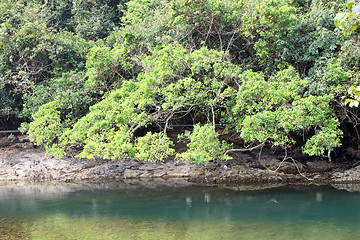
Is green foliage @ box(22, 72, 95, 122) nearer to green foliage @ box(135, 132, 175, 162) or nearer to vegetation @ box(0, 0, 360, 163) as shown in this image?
vegetation @ box(0, 0, 360, 163)

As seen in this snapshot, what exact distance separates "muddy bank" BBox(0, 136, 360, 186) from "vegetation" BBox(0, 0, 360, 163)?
2.78 ft

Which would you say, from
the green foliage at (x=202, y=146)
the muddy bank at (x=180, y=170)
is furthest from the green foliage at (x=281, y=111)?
the muddy bank at (x=180, y=170)

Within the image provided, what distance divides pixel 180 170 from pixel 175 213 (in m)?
4.60

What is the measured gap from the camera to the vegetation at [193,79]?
38.2ft

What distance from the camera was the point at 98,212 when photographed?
10500 mm

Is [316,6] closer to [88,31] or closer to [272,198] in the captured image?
[272,198]

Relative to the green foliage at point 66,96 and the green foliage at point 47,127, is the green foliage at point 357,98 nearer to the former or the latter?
the green foliage at point 47,127

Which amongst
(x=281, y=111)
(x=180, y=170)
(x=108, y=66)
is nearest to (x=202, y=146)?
(x=281, y=111)

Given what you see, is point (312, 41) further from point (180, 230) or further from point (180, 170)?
point (180, 230)

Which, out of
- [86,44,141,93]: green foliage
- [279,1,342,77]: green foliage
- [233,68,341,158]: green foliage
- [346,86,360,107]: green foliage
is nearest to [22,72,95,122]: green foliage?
[86,44,141,93]: green foliage

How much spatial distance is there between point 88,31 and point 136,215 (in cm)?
1293

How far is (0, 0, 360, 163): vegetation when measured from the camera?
458 inches

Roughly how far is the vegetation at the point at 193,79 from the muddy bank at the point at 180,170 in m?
0.85

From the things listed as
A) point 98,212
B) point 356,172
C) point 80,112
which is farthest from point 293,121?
point 80,112
